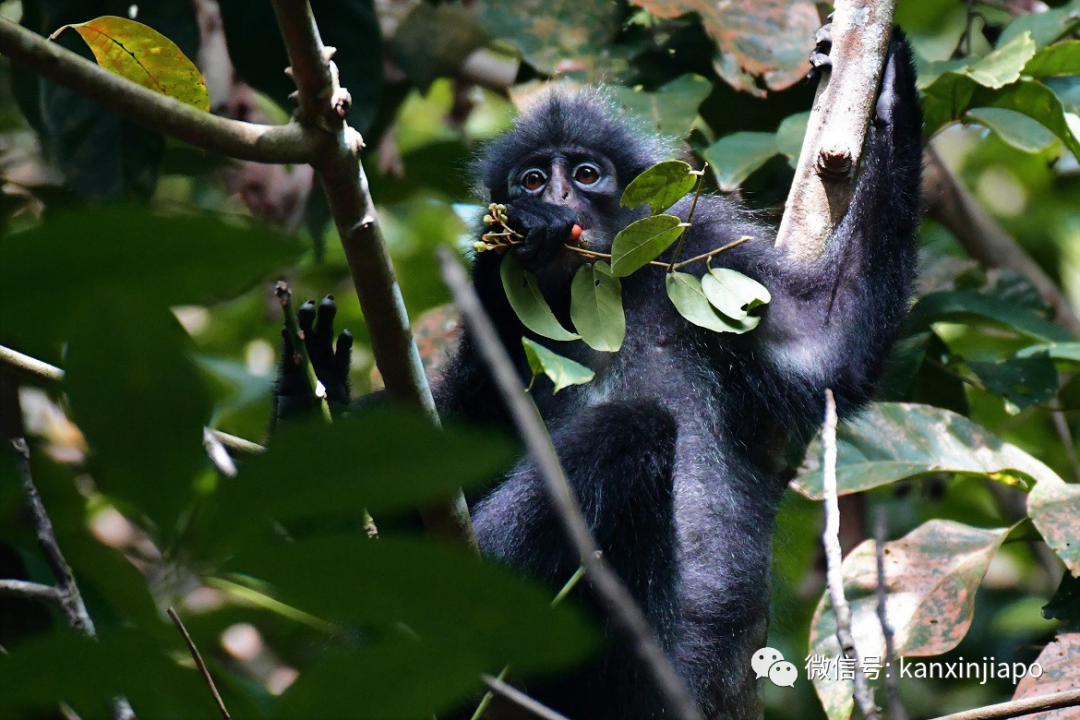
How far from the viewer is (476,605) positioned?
0.89 metres

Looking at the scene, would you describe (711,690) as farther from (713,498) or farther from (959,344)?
(959,344)

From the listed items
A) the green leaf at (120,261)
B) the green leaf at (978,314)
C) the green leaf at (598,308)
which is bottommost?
the green leaf at (978,314)

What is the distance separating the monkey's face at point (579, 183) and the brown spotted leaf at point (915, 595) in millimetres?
1442

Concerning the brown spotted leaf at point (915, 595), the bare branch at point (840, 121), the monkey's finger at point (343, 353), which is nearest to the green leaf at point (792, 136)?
the bare branch at point (840, 121)

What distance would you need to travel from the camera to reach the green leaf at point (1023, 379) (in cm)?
379

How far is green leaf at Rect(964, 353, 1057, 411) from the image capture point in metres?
3.79

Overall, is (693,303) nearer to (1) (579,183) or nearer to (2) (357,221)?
(1) (579,183)

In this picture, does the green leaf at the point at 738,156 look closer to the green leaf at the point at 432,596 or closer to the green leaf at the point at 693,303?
the green leaf at the point at 693,303

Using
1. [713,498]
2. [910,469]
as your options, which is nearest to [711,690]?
[713,498]

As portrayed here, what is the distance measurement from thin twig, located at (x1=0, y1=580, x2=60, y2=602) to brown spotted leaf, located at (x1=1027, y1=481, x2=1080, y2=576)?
2.58 meters

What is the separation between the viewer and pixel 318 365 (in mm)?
3102

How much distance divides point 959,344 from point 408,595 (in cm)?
481

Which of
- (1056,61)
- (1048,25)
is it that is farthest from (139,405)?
(1048,25)

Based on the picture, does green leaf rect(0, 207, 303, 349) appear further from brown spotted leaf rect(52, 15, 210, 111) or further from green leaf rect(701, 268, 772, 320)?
green leaf rect(701, 268, 772, 320)
